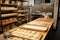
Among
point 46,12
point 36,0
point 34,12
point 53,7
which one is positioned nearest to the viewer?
point 53,7

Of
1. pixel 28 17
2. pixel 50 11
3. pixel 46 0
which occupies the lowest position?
pixel 28 17

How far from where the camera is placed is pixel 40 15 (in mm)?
6453

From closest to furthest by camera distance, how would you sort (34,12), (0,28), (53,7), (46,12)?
(0,28) < (53,7) < (46,12) < (34,12)

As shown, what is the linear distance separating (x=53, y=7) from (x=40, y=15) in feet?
3.75

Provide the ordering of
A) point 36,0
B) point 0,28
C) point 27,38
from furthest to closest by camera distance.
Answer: point 36,0
point 27,38
point 0,28

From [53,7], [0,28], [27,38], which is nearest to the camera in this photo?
[0,28]

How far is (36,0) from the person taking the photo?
766 centimetres

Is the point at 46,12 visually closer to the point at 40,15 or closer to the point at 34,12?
the point at 40,15

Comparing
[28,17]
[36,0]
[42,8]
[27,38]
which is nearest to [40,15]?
[42,8]

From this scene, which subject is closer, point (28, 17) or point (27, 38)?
point (27, 38)

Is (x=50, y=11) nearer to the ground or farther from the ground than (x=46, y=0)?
nearer to the ground

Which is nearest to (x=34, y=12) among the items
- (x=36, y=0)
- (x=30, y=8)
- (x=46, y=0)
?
(x=30, y=8)

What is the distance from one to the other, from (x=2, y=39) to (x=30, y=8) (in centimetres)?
599

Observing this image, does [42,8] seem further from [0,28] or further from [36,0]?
[0,28]
